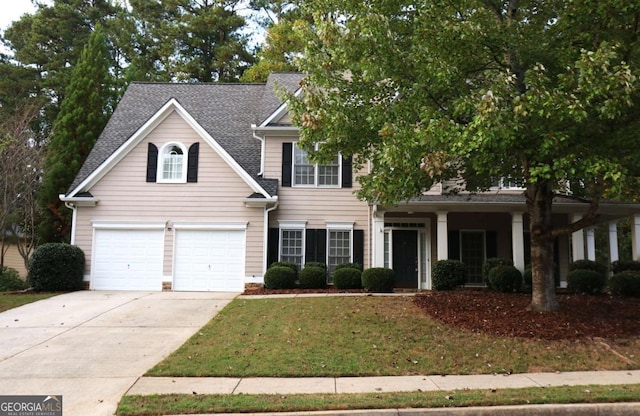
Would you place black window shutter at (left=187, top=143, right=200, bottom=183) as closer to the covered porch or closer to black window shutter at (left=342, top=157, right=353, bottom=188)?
black window shutter at (left=342, top=157, right=353, bottom=188)

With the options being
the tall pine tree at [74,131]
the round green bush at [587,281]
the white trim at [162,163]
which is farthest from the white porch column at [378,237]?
the tall pine tree at [74,131]

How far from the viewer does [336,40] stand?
9.16 m

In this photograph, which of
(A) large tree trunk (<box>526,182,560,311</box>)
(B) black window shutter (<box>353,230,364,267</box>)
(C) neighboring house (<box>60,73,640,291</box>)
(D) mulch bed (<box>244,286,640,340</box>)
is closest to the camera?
(D) mulch bed (<box>244,286,640,340</box>)

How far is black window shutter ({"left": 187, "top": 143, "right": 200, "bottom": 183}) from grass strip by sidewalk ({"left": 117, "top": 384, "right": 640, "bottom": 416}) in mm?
10935

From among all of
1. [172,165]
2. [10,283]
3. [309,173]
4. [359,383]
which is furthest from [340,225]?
[10,283]

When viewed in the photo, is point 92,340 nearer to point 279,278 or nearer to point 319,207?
point 279,278

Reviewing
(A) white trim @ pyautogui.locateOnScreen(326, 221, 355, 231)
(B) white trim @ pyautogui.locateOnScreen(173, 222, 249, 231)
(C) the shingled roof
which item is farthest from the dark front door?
(B) white trim @ pyautogui.locateOnScreen(173, 222, 249, 231)

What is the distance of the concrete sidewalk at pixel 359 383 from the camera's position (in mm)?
6375

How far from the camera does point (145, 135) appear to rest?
53.5ft

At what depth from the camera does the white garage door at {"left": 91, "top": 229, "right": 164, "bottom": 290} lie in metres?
15.8

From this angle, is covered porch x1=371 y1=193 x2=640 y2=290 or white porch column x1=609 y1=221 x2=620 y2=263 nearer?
covered porch x1=371 y1=193 x2=640 y2=290

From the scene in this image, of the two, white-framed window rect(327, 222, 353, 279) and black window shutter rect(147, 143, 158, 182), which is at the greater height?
black window shutter rect(147, 143, 158, 182)

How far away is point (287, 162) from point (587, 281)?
33.5ft

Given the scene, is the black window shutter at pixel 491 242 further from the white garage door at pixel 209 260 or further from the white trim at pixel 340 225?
the white garage door at pixel 209 260
